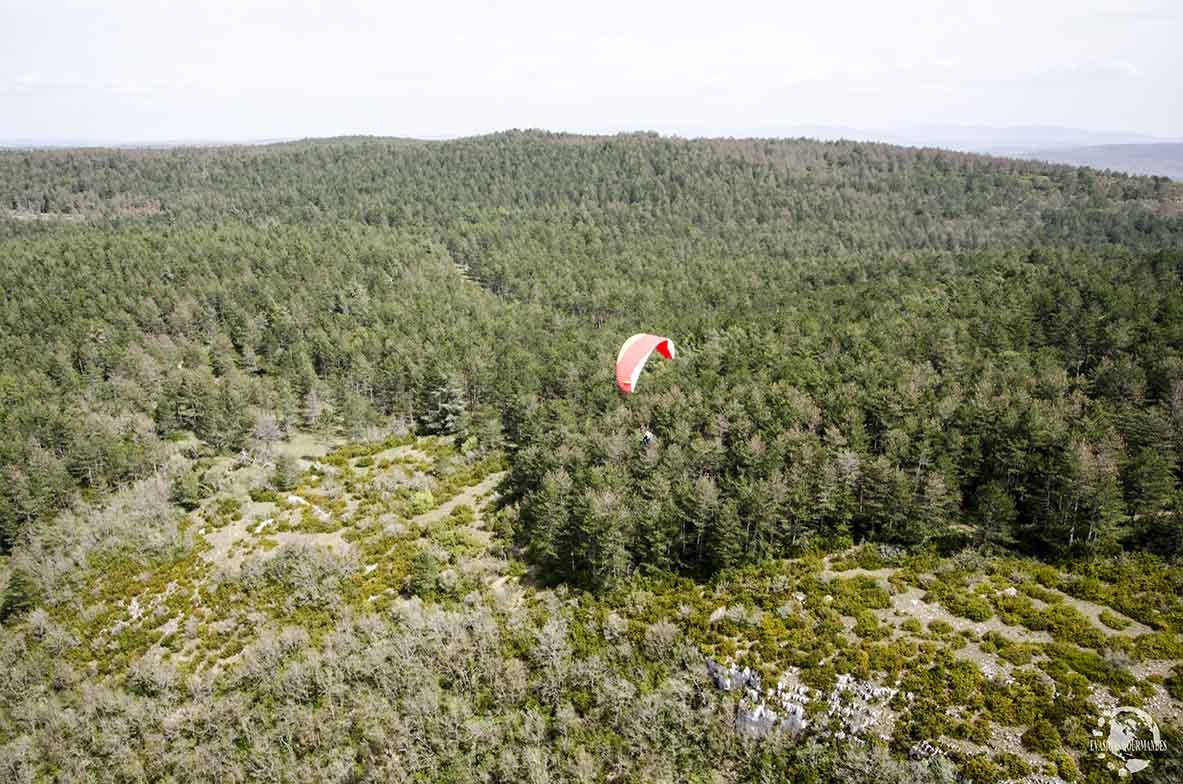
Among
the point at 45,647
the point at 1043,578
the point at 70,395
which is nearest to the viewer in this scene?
the point at 1043,578

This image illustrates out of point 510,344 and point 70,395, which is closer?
point 70,395

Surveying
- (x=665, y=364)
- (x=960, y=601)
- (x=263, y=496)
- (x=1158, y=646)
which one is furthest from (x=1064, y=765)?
(x=263, y=496)

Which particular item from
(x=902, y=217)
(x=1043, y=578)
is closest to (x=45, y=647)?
(x=1043, y=578)

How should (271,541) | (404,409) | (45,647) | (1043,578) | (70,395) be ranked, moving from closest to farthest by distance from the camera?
1. (1043,578)
2. (45,647)
3. (271,541)
4. (70,395)
5. (404,409)

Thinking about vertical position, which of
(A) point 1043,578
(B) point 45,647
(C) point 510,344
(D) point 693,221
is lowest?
(B) point 45,647

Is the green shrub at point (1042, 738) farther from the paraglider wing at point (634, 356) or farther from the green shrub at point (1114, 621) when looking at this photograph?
the paraglider wing at point (634, 356)

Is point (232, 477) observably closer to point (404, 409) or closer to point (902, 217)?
point (404, 409)

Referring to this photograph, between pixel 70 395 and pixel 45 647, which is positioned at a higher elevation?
pixel 70 395
